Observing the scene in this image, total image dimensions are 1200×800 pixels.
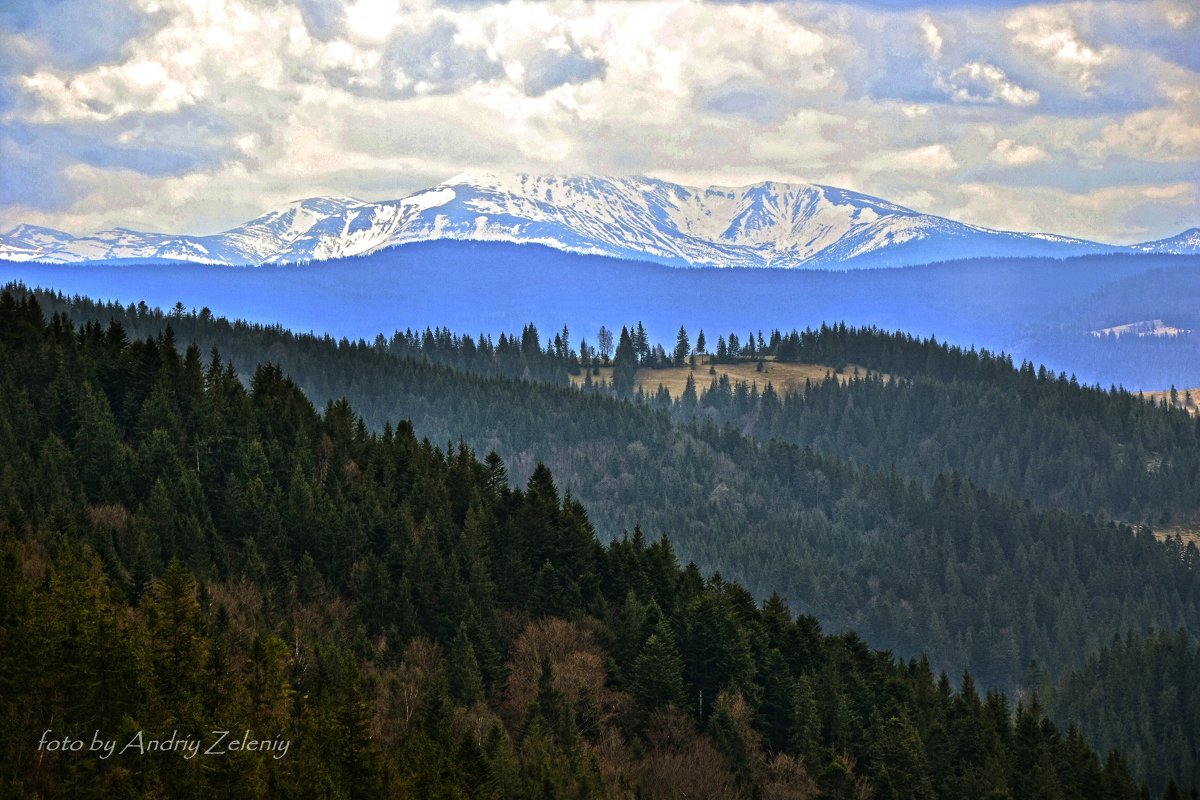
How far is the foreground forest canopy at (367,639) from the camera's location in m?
73.6

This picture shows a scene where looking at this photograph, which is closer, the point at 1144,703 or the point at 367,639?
the point at 367,639

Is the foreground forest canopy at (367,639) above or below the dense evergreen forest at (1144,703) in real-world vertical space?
above

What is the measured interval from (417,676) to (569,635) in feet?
49.3

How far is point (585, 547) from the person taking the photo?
4574 inches

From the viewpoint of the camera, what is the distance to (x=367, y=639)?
327 ft

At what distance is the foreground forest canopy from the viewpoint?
7356 cm

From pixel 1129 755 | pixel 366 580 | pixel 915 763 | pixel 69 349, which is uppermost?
pixel 69 349

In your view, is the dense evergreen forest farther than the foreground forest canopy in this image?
Yes

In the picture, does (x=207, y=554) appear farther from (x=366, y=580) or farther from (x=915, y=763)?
(x=915, y=763)

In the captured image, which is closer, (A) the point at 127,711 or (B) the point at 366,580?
(A) the point at 127,711

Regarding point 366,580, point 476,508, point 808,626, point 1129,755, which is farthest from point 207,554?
→ point 1129,755

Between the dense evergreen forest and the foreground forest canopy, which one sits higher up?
the foreground forest canopy

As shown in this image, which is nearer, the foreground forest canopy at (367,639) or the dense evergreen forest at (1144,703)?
the foreground forest canopy at (367,639)

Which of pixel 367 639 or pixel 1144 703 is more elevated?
pixel 367 639
